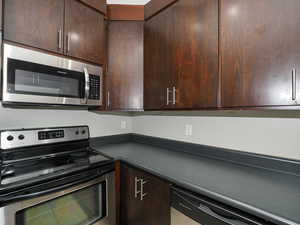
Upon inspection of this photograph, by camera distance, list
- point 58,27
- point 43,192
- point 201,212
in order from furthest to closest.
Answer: point 58,27 → point 43,192 → point 201,212

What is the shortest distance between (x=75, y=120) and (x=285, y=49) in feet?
6.17

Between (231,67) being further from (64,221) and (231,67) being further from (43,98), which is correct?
(64,221)

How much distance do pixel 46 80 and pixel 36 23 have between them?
41 centimetres

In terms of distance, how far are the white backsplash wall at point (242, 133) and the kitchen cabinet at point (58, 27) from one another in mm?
1068

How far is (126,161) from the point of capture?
152cm

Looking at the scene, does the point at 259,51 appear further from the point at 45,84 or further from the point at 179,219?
the point at 45,84

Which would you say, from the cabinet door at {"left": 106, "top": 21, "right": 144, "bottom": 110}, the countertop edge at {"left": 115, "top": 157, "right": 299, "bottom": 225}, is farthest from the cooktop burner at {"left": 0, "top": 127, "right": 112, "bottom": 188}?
the countertop edge at {"left": 115, "top": 157, "right": 299, "bottom": 225}

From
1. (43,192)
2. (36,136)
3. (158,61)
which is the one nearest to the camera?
(43,192)

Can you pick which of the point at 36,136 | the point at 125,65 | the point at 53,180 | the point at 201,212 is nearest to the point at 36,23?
the point at 125,65

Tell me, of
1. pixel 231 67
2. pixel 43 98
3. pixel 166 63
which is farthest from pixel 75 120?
pixel 231 67

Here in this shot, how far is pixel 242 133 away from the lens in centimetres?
143

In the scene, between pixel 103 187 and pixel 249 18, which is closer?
pixel 249 18

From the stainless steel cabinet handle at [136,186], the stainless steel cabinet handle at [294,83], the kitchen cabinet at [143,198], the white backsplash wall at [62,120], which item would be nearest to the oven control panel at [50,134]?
the white backsplash wall at [62,120]

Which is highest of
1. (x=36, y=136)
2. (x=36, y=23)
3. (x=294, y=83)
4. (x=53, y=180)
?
(x=36, y=23)
